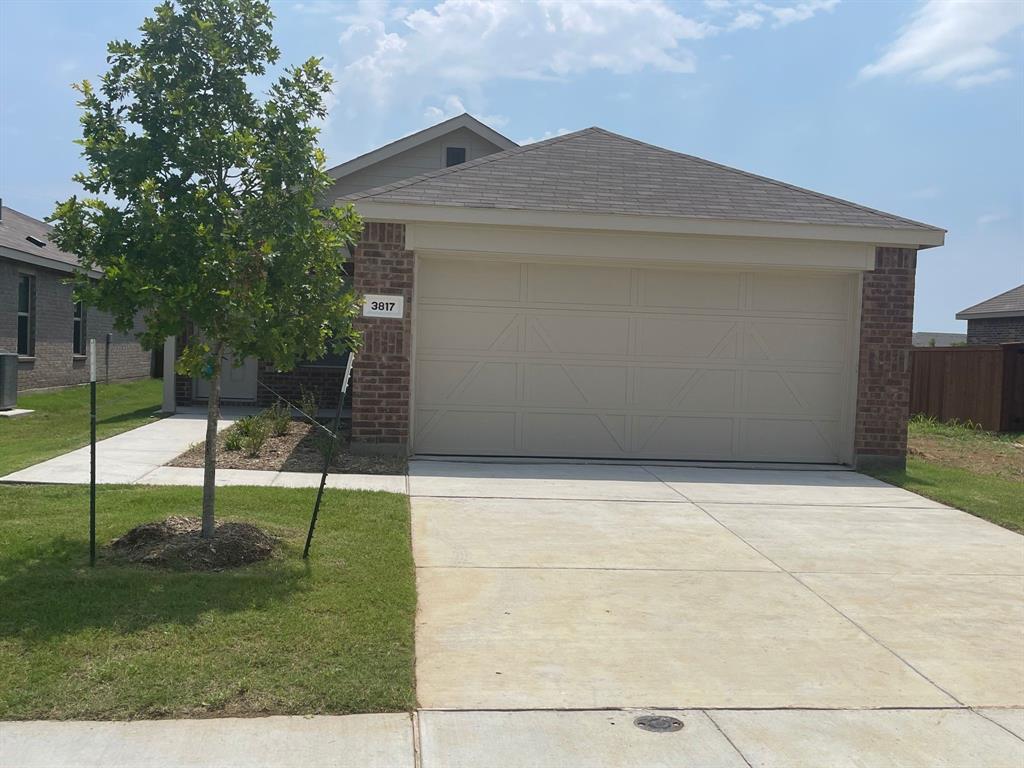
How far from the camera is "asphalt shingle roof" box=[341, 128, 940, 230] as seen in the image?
38.1 feet

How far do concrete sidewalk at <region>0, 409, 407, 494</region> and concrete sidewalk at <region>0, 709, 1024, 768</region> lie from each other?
17.4 feet

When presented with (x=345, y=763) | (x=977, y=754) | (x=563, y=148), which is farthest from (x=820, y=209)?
(x=345, y=763)

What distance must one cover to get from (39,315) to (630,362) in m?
14.5

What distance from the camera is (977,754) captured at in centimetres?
428

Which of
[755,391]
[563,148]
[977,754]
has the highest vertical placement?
[563,148]

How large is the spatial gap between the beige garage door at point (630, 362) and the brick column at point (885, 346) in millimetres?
277

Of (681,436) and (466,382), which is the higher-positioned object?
(466,382)

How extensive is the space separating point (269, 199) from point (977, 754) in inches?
208

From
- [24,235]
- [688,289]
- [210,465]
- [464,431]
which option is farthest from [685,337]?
[24,235]

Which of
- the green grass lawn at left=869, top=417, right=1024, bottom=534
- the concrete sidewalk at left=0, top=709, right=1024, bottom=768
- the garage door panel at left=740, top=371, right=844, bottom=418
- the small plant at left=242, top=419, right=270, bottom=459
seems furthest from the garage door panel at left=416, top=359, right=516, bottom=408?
the concrete sidewalk at left=0, top=709, right=1024, bottom=768

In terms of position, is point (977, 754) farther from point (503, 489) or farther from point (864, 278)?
point (864, 278)

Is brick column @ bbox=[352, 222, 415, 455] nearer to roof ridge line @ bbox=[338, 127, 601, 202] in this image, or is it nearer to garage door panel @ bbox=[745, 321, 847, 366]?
roof ridge line @ bbox=[338, 127, 601, 202]

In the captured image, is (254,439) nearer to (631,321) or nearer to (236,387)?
(631,321)

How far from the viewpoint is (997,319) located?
88.5 ft
